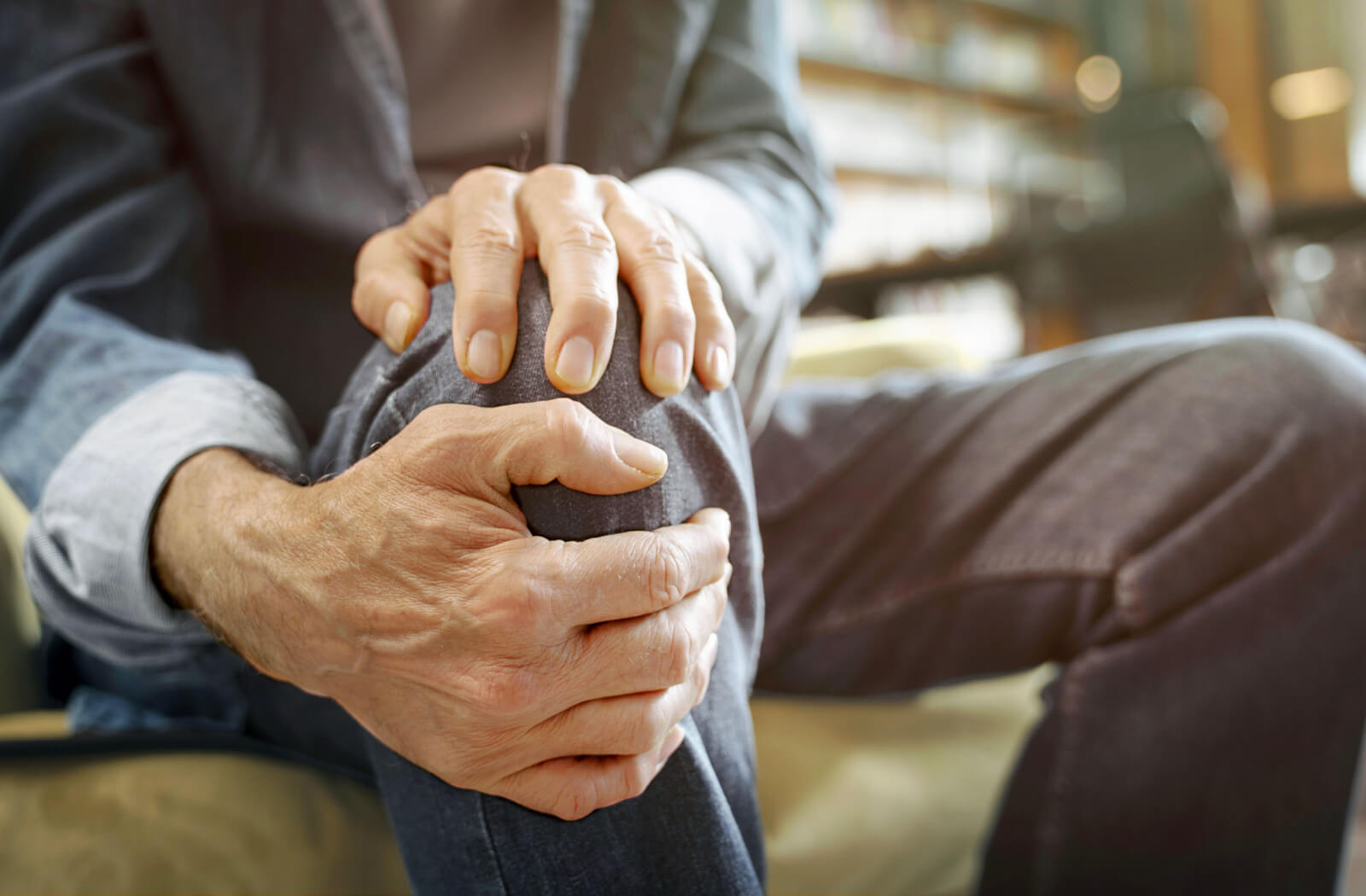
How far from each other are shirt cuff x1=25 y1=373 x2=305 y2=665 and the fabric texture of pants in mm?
48

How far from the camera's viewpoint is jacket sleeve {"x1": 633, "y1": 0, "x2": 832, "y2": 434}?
1.60ft

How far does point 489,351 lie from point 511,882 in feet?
0.74

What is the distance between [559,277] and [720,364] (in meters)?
0.09

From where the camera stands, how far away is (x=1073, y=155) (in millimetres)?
3967

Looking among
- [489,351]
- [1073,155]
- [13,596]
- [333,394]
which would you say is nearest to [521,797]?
[489,351]

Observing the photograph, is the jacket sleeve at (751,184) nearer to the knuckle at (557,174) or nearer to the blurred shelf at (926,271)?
the knuckle at (557,174)

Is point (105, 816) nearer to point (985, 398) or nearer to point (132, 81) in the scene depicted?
point (132, 81)

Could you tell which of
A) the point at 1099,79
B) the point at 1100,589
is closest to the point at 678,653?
the point at 1100,589

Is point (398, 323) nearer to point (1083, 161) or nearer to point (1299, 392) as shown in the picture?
point (1299, 392)

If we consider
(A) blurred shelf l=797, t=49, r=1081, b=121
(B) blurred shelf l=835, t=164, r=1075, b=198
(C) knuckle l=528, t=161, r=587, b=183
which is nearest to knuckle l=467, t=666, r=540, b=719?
(C) knuckle l=528, t=161, r=587, b=183

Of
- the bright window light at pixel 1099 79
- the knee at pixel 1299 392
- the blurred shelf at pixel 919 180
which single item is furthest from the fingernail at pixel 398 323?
the bright window light at pixel 1099 79

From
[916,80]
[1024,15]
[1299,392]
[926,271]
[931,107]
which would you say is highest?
[1024,15]

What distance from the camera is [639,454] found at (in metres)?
0.33

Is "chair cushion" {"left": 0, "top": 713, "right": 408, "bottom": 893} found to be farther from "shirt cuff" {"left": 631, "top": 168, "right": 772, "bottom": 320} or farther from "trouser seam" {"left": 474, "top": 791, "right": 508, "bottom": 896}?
"shirt cuff" {"left": 631, "top": 168, "right": 772, "bottom": 320}
